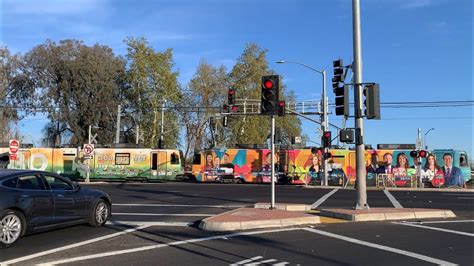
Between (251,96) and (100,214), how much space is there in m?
47.7

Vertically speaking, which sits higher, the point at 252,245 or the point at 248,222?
the point at 248,222

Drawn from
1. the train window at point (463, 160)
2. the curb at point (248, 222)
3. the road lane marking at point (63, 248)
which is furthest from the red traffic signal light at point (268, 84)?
the train window at point (463, 160)

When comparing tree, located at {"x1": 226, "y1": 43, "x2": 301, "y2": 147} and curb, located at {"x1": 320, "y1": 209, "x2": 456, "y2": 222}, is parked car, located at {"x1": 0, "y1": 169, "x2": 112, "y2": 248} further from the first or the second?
tree, located at {"x1": 226, "y1": 43, "x2": 301, "y2": 147}

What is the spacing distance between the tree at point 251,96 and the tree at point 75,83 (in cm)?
1537

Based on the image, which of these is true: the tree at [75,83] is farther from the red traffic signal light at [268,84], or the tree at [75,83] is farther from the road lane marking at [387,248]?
the road lane marking at [387,248]

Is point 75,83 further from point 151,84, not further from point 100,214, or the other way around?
point 100,214

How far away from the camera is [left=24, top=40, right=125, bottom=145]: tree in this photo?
191 feet

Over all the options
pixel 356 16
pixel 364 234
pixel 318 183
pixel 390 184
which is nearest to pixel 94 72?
pixel 318 183

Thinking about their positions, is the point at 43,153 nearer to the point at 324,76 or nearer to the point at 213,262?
the point at 324,76

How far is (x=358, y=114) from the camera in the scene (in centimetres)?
1472

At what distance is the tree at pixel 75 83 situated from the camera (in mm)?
58094

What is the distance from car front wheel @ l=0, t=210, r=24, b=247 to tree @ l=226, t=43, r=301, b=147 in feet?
160

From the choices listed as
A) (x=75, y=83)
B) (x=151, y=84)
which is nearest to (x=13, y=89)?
(x=75, y=83)

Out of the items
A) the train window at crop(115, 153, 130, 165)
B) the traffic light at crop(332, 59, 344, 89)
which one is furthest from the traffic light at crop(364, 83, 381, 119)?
the train window at crop(115, 153, 130, 165)
